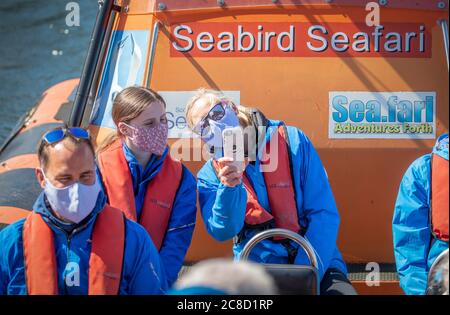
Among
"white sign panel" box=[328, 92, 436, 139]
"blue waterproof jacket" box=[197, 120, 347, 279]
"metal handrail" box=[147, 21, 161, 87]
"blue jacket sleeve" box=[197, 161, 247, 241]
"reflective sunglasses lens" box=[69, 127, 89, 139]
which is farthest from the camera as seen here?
"metal handrail" box=[147, 21, 161, 87]

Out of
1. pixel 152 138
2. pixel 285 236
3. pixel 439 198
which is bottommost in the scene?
pixel 285 236

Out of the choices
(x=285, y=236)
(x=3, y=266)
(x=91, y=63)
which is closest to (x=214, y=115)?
(x=285, y=236)

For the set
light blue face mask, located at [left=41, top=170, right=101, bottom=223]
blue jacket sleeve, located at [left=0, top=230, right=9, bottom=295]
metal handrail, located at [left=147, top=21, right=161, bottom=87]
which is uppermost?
metal handrail, located at [left=147, top=21, right=161, bottom=87]

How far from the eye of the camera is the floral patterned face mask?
132 inches

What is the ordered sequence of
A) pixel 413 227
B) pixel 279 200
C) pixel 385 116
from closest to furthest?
pixel 413 227, pixel 279 200, pixel 385 116

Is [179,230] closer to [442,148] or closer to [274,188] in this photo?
[274,188]

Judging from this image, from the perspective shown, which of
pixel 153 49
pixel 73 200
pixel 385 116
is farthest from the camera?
pixel 153 49

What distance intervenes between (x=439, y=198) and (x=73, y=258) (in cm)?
140

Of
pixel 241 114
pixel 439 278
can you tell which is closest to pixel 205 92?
pixel 241 114

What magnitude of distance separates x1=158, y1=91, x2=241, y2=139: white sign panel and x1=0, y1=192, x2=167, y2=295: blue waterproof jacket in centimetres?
137

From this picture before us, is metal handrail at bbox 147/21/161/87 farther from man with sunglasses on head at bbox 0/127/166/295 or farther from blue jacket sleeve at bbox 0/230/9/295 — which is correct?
blue jacket sleeve at bbox 0/230/9/295

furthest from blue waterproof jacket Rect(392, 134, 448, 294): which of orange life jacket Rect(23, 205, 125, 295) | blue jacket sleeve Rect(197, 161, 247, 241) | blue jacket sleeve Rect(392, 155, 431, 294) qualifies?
orange life jacket Rect(23, 205, 125, 295)

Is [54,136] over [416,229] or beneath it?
→ over

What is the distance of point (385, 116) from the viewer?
13.4ft
